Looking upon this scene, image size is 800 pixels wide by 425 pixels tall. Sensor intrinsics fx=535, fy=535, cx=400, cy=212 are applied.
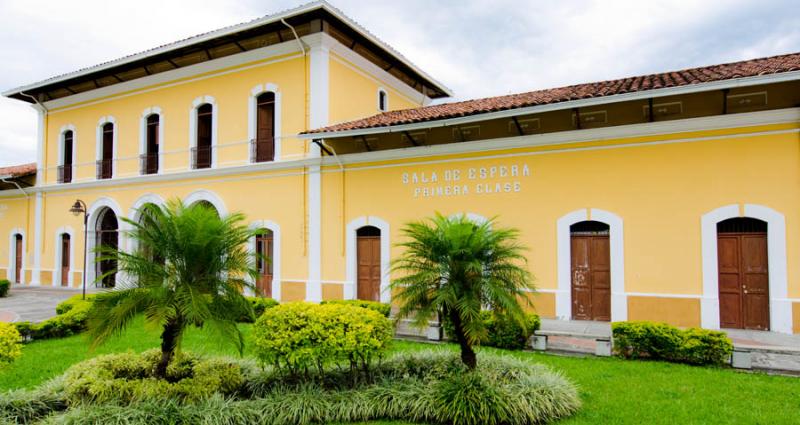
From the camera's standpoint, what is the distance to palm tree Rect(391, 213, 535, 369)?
6.63 metres

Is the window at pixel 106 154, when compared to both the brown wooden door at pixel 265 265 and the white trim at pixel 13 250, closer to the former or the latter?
the white trim at pixel 13 250

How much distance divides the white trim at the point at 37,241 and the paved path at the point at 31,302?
581 mm

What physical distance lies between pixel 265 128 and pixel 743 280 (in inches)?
518

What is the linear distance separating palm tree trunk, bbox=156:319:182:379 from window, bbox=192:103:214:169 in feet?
38.3

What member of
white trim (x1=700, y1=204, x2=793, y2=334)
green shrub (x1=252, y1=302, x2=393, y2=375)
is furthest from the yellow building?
green shrub (x1=252, y1=302, x2=393, y2=375)

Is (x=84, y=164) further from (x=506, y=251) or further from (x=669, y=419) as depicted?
(x=669, y=419)

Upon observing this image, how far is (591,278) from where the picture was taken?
1205 cm

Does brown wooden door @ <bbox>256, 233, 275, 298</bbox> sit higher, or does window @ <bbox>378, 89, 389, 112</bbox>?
window @ <bbox>378, 89, 389, 112</bbox>

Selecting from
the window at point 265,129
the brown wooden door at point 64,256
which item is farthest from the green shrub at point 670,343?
the brown wooden door at point 64,256

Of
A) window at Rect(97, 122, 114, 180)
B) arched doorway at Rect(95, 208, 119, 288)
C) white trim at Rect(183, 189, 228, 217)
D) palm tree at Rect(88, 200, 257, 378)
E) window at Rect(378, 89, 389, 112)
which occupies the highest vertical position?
window at Rect(378, 89, 389, 112)

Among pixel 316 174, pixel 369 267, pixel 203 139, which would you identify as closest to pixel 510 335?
pixel 369 267

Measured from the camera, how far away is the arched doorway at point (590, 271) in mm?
11922

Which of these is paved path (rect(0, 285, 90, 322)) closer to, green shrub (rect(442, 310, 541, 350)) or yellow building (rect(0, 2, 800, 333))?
yellow building (rect(0, 2, 800, 333))

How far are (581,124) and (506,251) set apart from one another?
20.7 feet
